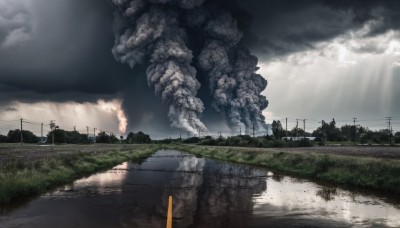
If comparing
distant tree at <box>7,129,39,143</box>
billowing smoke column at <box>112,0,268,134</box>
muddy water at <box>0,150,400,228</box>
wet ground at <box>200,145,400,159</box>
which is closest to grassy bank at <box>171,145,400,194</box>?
muddy water at <box>0,150,400,228</box>

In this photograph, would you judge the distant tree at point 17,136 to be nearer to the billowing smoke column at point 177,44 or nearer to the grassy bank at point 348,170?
the billowing smoke column at point 177,44

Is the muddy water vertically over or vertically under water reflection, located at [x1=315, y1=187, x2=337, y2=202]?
over

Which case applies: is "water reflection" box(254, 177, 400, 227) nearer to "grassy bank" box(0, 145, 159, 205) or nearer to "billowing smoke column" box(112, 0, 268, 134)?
"grassy bank" box(0, 145, 159, 205)

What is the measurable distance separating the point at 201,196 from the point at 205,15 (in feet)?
547

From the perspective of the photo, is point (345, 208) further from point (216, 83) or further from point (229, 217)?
point (216, 83)

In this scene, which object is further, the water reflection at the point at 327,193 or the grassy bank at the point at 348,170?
the grassy bank at the point at 348,170

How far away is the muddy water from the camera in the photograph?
578 inches

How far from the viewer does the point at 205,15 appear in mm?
180000

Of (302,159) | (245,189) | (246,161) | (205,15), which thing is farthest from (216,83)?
(245,189)

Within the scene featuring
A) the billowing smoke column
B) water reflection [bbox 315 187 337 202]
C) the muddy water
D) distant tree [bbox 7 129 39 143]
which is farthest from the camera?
distant tree [bbox 7 129 39 143]

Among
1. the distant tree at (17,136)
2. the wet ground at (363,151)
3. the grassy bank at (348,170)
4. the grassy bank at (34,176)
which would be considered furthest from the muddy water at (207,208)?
the distant tree at (17,136)

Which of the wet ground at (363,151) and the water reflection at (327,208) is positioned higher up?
the wet ground at (363,151)

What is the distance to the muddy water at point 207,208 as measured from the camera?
48.2 ft

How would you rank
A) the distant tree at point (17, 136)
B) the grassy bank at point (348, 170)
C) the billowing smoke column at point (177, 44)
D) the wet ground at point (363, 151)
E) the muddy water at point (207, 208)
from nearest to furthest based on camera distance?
1. the muddy water at point (207, 208)
2. the grassy bank at point (348, 170)
3. the wet ground at point (363, 151)
4. the billowing smoke column at point (177, 44)
5. the distant tree at point (17, 136)
